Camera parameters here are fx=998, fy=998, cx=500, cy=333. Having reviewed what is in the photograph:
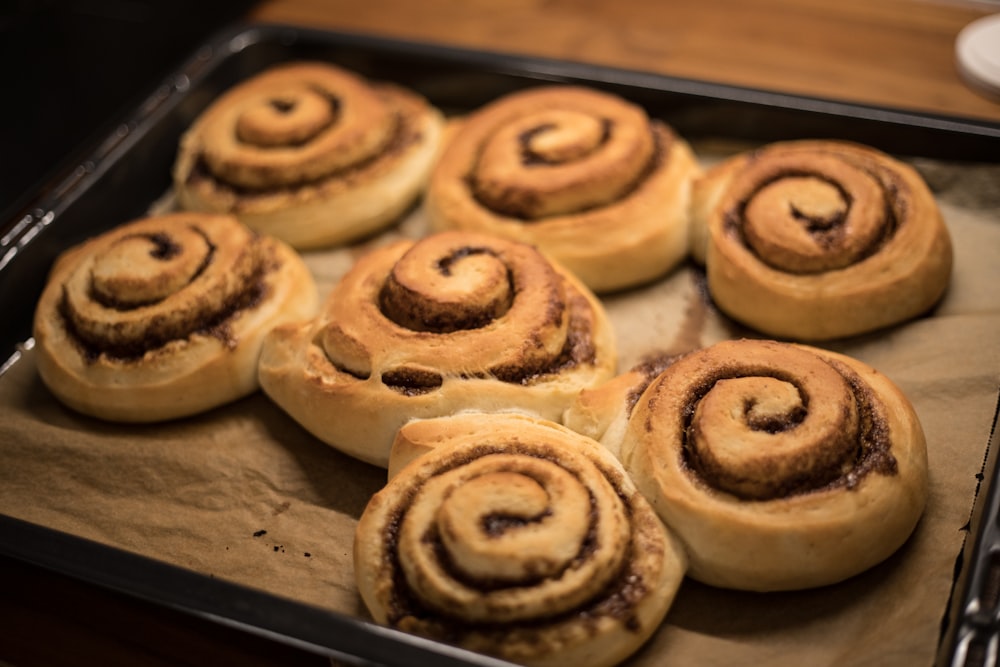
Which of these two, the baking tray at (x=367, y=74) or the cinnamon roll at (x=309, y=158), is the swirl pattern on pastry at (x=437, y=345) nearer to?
the cinnamon roll at (x=309, y=158)

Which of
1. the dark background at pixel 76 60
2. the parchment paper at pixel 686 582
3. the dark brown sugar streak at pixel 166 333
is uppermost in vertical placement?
the dark background at pixel 76 60

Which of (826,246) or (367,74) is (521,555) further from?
(367,74)

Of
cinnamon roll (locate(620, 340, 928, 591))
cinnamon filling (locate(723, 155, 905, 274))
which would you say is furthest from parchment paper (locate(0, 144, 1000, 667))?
cinnamon filling (locate(723, 155, 905, 274))

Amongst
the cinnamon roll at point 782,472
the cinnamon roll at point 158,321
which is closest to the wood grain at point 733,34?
the cinnamon roll at point 158,321

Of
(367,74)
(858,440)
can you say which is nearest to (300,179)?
(367,74)

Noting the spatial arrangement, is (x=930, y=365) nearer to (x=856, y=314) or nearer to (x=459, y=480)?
(x=856, y=314)

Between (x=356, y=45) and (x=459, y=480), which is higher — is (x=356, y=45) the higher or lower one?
the higher one

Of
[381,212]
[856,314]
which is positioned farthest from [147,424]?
[856,314]
